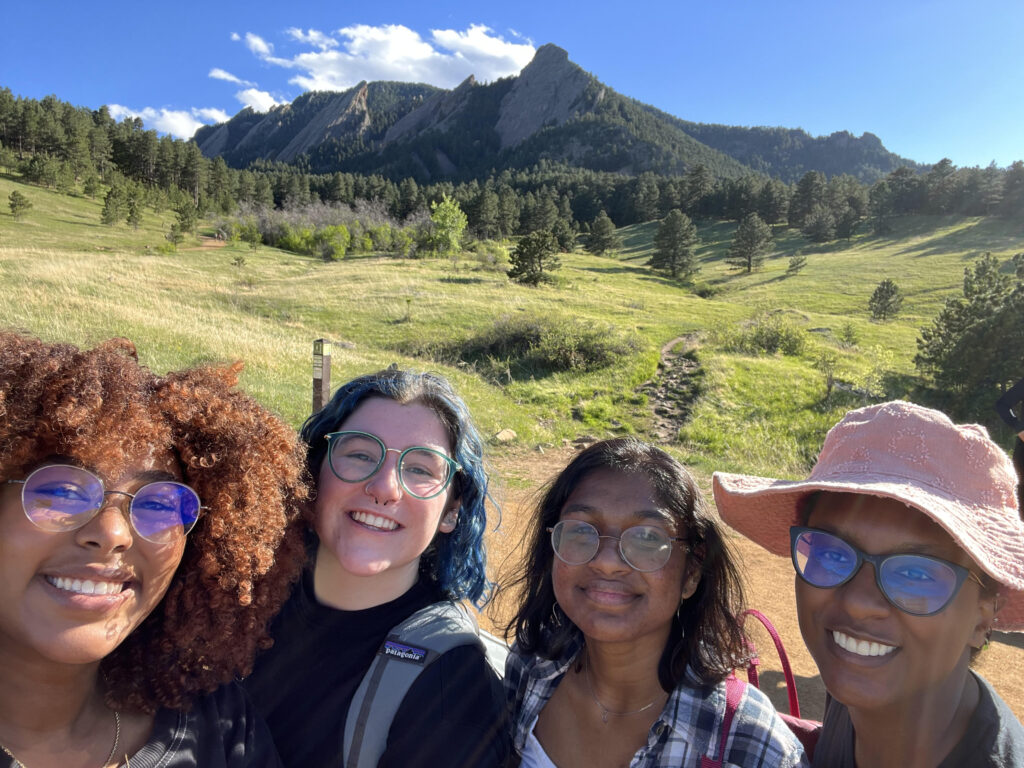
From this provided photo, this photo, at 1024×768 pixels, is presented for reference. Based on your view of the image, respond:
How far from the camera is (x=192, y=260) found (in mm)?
34594

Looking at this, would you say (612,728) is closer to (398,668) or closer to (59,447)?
(398,668)

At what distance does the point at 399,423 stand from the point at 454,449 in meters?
0.24

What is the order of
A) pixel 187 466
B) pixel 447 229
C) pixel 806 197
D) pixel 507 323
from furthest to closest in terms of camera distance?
pixel 806 197 → pixel 447 229 → pixel 507 323 → pixel 187 466

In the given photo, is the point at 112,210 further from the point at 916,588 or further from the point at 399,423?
the point at 916,588

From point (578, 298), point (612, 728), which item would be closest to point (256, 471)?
point (612, 728)

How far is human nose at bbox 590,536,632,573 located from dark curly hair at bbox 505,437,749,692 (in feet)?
0.67

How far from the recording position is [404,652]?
1.60 m

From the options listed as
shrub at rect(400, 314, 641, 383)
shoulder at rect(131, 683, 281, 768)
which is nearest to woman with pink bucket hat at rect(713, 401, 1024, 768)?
shoulder at rect(131, 683, 281, 768)

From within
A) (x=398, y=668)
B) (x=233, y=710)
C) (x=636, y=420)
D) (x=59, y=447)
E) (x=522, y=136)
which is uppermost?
(x=522, y=136)

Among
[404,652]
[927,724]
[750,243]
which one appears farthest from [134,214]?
[927,724]

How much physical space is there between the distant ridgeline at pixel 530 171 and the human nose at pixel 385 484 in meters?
53.8

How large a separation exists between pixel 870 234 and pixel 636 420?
60.4 metres

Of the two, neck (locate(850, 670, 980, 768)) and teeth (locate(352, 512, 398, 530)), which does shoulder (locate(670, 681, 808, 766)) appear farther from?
teeth (locate(352, 512, 398, 530))

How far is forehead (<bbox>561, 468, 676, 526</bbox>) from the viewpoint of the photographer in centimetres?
178
